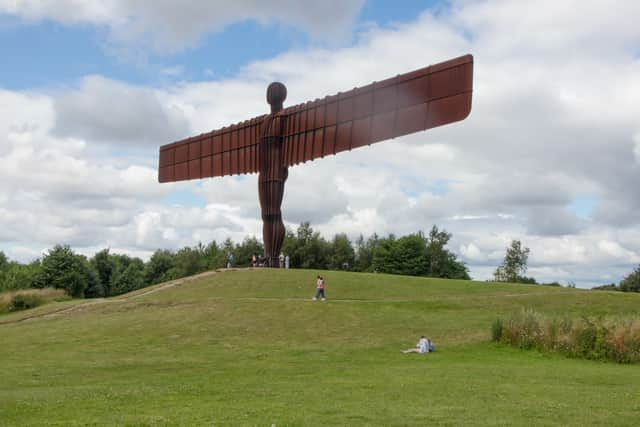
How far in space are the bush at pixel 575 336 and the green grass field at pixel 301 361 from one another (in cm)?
62

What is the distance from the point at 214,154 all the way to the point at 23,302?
15.9m

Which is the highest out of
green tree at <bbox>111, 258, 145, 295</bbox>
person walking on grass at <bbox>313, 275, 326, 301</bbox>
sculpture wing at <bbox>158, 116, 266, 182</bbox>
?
sculpture wing at <bbox>158, 116, 266, 182</bbox>

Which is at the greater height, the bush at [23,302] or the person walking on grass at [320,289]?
the person walking on grass at [320,289]

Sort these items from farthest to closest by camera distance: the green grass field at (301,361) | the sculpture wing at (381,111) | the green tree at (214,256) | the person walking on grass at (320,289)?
the green tree at (214,256) → the person walking on grass at (320,289) → the sculpture wing at (381,111) → the green grass field at (301,361)

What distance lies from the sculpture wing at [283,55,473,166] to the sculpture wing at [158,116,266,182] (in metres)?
2.81

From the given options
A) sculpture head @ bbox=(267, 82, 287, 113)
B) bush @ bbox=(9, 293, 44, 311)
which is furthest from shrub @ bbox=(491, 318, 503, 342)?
bush @ bbox=(9, 293, 44, 311)

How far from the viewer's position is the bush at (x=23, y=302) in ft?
130

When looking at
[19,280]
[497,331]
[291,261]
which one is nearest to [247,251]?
[291,261]

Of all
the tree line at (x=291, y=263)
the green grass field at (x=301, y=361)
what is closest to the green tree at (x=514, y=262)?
the tree line at (x=291, y=263)

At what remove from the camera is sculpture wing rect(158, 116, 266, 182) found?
34531 millimetres

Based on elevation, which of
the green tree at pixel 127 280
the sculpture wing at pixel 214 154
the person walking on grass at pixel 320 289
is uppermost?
the sculpture wing at pixel 214 154

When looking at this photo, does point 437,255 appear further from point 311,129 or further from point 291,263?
point 311,129

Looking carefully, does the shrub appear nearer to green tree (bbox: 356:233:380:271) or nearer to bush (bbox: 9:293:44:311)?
bush (bbox: 9:293:44:311)

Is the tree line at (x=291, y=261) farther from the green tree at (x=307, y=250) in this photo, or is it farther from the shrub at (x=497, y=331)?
the shrub at (x=497, y=331)
